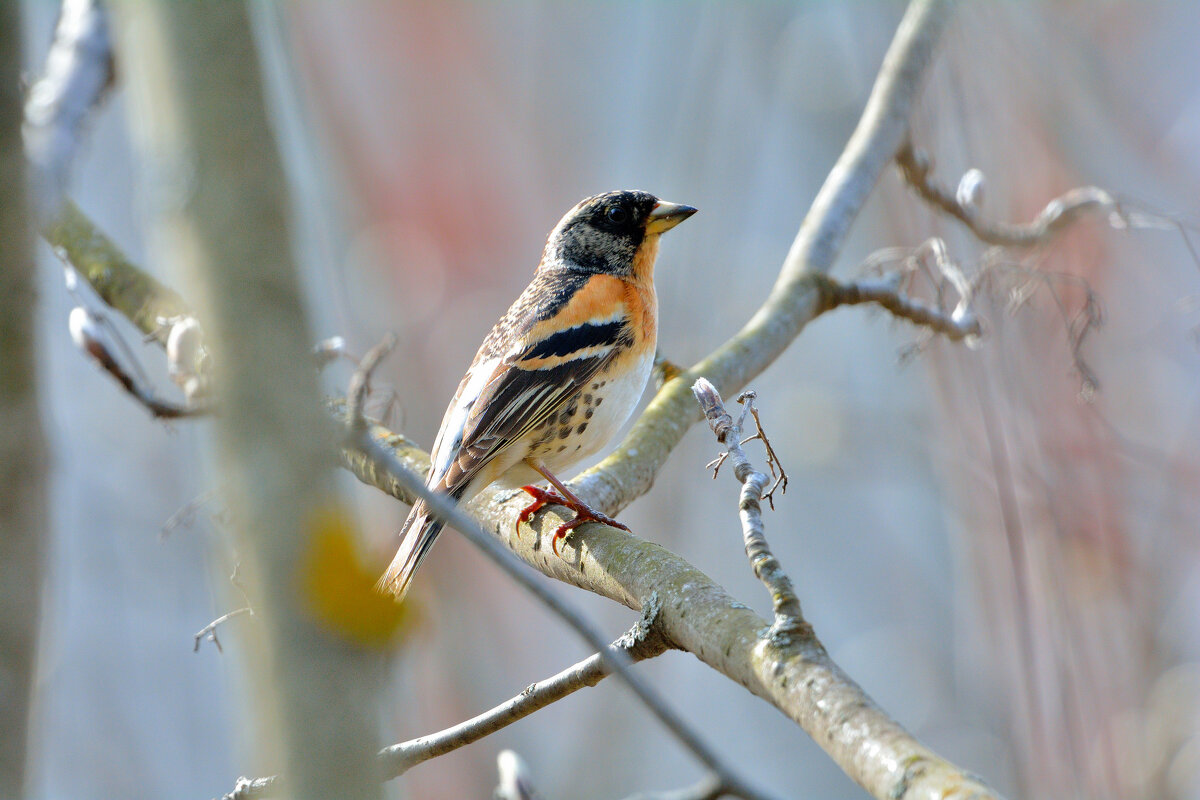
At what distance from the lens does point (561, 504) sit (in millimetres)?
3148

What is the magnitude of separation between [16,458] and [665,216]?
320 centimetres

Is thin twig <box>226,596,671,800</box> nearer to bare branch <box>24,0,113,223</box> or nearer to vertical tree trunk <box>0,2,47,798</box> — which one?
vertical tree trunk <box>0,2,47,798</box>

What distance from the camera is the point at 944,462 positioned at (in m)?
5.02

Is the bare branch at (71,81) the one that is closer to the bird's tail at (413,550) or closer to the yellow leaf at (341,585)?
the bird's tail at (413,550)

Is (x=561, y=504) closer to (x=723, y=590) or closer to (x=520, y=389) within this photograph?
(x=520, y=389)

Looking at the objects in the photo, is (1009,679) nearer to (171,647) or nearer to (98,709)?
(98,709)

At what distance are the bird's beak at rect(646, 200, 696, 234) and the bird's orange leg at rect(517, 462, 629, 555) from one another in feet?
4.43

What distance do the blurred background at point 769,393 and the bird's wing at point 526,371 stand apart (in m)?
0.40

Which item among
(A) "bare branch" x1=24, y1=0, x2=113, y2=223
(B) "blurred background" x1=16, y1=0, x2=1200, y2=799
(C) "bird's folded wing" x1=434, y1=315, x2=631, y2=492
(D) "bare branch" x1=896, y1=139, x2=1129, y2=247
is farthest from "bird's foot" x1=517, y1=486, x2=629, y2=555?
(D) "bare branch" x1=896, y1=139, x2=1129, y2=247

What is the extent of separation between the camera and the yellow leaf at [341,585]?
3.50ft

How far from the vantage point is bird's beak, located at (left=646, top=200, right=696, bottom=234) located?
430 cm

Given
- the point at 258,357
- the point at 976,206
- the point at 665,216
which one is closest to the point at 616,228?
the point at 665,216

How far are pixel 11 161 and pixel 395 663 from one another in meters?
0.98

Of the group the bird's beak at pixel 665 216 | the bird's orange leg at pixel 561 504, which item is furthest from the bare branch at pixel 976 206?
the bird's orange leg at pixel 561 504
